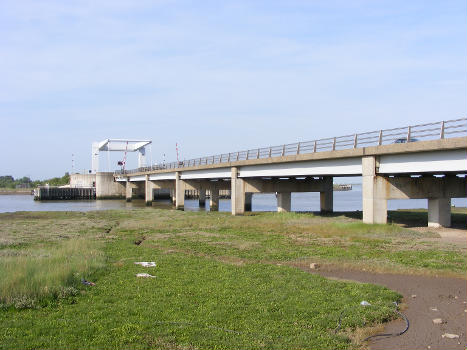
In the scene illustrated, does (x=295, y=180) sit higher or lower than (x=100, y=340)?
higher

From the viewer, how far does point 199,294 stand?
11578 millimetres

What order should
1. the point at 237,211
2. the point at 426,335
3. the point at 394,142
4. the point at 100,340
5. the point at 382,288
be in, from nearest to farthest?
the point at 100,340
the point at 426,335
the point at 382,288
the point at 394,142
the point at 237,211

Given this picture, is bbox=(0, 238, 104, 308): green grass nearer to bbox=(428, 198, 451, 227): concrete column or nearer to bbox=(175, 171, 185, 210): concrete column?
bbox=(428, 198, 451, 227): concrete column

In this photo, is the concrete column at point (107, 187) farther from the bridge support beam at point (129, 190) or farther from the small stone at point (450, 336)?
the small stone at point (450, 336)

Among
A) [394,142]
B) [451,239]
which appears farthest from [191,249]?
[394,142]

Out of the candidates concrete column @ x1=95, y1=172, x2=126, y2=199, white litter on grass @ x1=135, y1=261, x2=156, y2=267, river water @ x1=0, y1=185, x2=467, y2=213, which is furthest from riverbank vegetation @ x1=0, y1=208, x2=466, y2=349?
concrete column @ x1=95, y1=172, x2=126, y2=199

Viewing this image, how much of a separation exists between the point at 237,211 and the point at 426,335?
37.9 metres

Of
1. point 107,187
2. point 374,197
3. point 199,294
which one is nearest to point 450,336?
point 199,294

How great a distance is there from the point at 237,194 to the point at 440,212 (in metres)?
22.2

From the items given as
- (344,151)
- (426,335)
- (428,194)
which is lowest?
(426,335)

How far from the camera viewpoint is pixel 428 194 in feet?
92.8

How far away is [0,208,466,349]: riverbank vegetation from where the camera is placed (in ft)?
27.8

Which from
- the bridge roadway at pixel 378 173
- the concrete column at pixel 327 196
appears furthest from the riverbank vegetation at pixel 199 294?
the concrete column at pixel 327 196

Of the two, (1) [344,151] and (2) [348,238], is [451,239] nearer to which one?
(2) [348,238]
